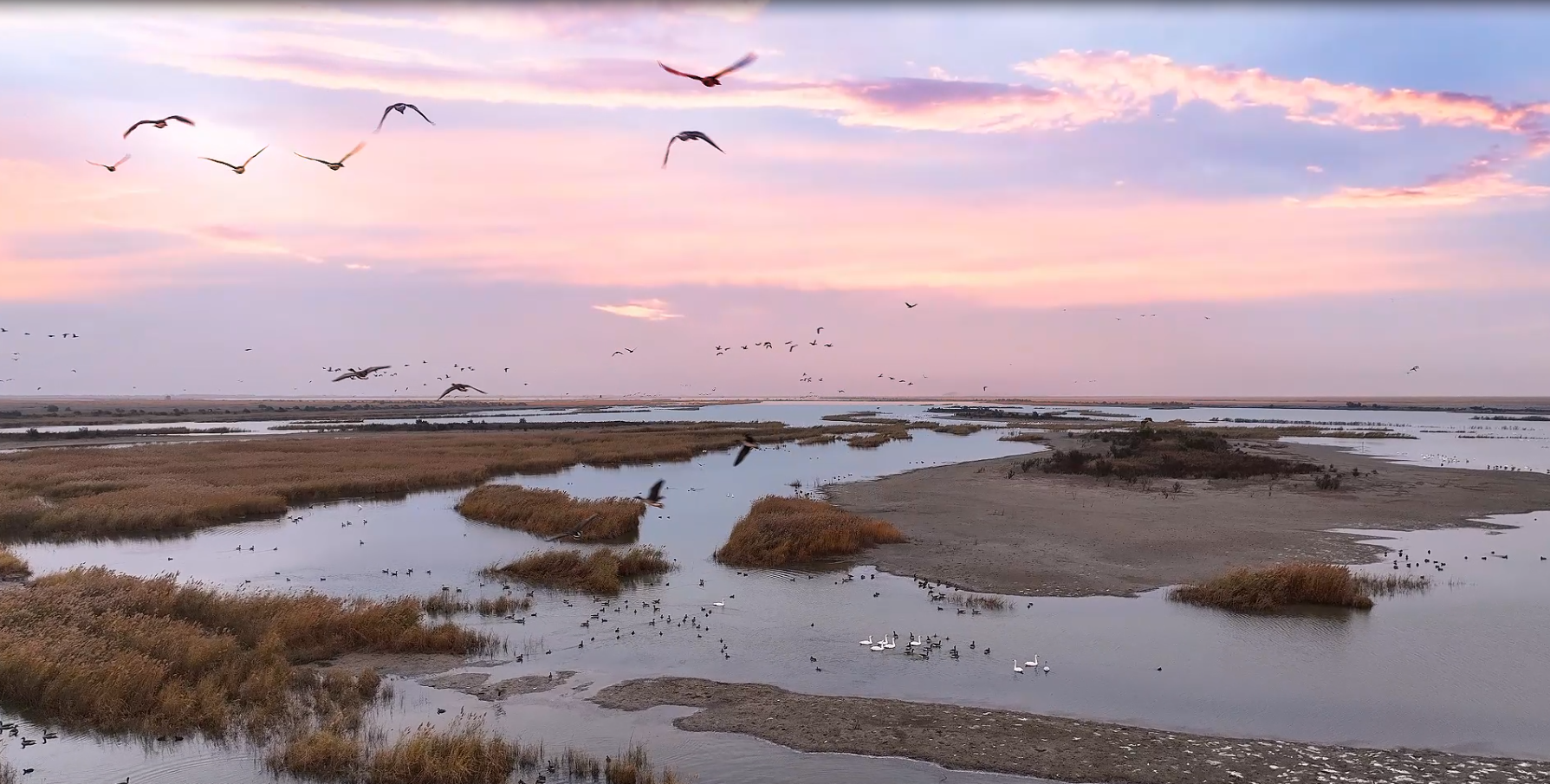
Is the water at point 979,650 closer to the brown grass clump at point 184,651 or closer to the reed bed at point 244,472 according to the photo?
the brown grass clump at point 184,651

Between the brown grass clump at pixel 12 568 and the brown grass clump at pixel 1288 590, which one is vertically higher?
the brown grass clump at pixel 1288 590

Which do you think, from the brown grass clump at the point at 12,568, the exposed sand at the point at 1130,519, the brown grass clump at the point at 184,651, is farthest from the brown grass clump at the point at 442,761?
the brown grass clump at the point at 12,568

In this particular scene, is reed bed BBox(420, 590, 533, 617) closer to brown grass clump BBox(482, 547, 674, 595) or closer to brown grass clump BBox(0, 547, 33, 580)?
brown grass clump BBox(482, 547, 674, 595)

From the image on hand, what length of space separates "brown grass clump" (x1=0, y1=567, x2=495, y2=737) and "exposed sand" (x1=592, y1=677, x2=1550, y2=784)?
4794 millimetres

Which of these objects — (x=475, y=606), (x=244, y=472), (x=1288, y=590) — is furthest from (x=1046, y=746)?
(x=244, y=472)

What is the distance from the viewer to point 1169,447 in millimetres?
56344

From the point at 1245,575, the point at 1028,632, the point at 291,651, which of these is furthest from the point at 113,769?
the point at 1245,575

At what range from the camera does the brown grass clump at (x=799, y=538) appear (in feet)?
83.7

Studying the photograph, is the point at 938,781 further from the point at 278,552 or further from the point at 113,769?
the point at 278,552

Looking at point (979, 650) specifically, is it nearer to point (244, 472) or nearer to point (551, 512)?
point (551, 512)

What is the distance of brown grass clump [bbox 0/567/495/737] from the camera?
1266 cm

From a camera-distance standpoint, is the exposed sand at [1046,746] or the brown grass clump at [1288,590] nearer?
the exposed sand at [1046,746]

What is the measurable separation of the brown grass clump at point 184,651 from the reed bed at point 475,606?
133cm

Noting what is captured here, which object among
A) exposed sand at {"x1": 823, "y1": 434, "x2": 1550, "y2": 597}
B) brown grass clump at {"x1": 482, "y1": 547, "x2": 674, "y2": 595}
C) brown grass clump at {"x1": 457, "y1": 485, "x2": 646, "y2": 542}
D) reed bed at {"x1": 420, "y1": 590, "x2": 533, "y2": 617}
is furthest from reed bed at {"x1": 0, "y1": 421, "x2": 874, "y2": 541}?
exposed sand at {"x1": 823, "y1": 434, "x2": 1550, "y2": 597}
